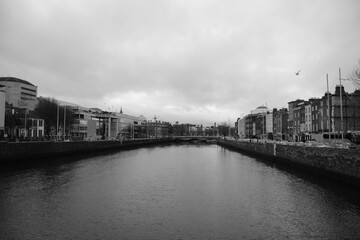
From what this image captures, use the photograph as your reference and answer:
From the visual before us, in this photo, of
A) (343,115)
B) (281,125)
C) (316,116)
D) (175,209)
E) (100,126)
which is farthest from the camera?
(100,126)

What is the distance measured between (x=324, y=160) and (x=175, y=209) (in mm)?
17431

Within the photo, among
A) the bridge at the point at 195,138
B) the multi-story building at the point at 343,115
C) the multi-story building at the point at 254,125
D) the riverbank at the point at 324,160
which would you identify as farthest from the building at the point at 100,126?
the multi-story building at the point at 343,115

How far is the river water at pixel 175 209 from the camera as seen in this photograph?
13828mm

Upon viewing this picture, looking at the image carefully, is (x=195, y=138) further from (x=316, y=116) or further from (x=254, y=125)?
(x=316, y=116)

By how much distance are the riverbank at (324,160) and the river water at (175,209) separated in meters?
1.23

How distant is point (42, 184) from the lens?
2534 centimetres

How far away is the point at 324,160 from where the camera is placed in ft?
94.4

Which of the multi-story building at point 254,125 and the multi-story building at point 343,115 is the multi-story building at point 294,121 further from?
the multi-story building at point 254,125

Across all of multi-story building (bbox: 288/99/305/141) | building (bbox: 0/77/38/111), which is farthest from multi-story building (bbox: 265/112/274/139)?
building (bbox: 0/77/38/111)

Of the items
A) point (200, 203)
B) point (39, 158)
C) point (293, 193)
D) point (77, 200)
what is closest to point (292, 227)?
point (200, 203)

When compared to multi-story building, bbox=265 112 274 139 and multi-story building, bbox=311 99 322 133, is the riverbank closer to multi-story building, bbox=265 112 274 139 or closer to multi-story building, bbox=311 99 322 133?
multi-story building, bbox=311 99 322 133

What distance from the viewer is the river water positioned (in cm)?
1383

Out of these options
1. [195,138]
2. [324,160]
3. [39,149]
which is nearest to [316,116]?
[324,160]

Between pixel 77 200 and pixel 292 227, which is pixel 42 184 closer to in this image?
pixel 77 200
